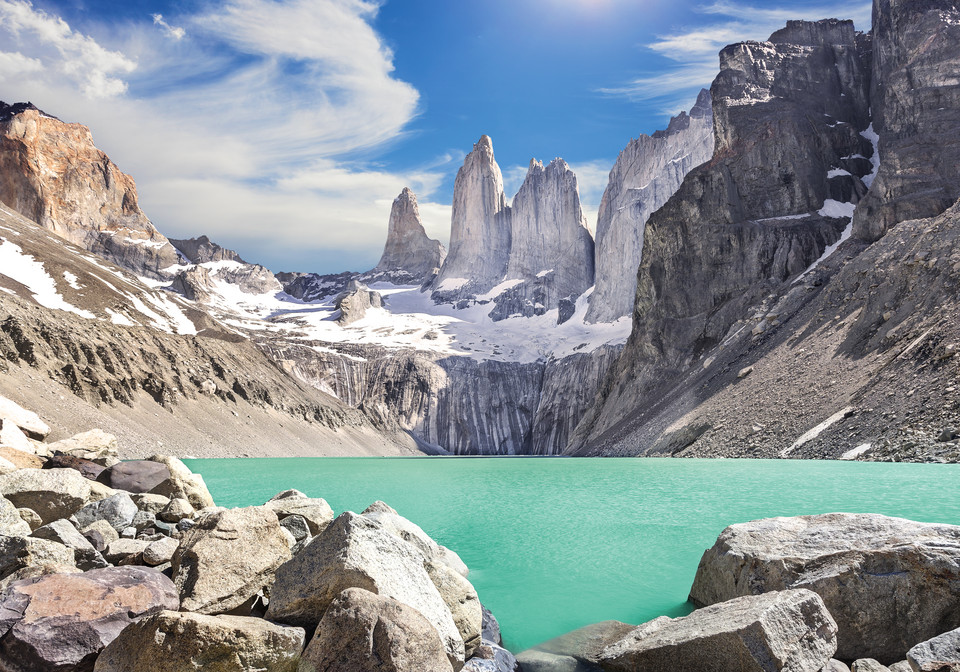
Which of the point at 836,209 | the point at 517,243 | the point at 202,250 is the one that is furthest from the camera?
the point at 202,250

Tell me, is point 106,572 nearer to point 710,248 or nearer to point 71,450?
point 71,450

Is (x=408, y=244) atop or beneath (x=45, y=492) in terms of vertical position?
atop

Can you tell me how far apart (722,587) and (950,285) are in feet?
112

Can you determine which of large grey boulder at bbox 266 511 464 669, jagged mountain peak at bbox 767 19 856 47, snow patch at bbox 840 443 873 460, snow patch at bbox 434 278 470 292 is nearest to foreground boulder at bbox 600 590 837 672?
large grey boulder at bbox 266 511 464 669

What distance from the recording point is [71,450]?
917 inches

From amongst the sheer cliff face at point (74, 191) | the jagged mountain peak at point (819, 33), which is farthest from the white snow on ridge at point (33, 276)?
the jagged mountain peak at point (819, 33)

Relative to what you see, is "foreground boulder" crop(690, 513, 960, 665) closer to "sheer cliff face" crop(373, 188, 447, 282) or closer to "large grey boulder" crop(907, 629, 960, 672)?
"large grey boulder" crop(907, 629, 960, 672)

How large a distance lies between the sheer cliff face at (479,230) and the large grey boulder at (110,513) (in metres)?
137

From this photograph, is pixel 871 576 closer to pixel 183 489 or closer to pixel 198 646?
pixel 198 646

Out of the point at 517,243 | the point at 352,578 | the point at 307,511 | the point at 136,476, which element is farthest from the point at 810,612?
the point at 517,243

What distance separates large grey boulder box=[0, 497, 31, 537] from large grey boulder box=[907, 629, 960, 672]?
29.6ft

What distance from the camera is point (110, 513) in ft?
34.1

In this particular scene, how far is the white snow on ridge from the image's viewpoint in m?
63.0

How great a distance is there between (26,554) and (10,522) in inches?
42.5
